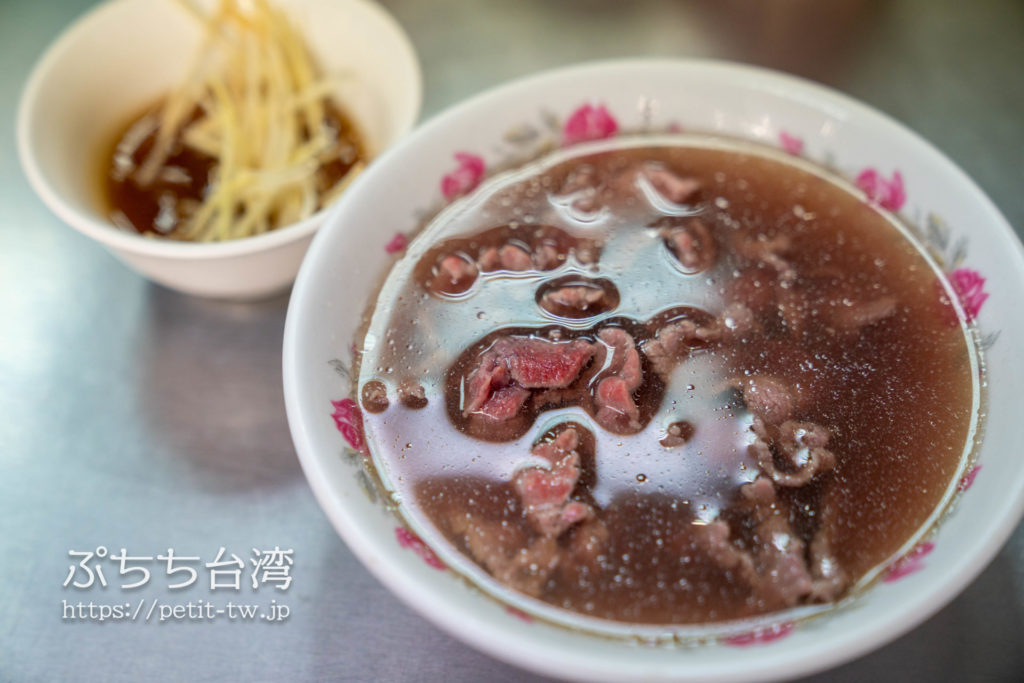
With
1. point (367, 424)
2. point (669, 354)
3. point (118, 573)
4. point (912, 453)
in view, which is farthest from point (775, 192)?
point (118, 573)

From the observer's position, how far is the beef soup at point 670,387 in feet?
4.41

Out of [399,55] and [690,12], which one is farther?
[690,12]

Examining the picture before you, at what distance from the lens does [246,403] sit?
6.57 ft

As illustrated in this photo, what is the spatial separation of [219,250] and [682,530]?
117 cm

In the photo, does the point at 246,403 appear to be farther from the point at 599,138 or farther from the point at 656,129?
the point at 656,129

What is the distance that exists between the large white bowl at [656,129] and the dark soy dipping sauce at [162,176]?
0.57 meters

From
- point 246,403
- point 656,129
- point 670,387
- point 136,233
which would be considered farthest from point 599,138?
point 136,233

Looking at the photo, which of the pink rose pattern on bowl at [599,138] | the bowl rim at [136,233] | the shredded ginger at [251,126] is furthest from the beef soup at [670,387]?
the shredded ginger at [251,126]

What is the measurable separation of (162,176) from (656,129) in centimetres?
139

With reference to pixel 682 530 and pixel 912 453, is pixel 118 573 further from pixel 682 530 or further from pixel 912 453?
pixel 912 453

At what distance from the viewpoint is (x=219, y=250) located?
5.75 feet

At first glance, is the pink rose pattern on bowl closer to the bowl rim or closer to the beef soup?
the beef soup

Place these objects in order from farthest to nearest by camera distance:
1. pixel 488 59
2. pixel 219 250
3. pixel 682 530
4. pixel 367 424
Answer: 1. pixel 488 59
2. pixel 219 250
3. pixel 367 424
4. pixel 682 530

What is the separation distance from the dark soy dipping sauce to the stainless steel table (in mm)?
237
